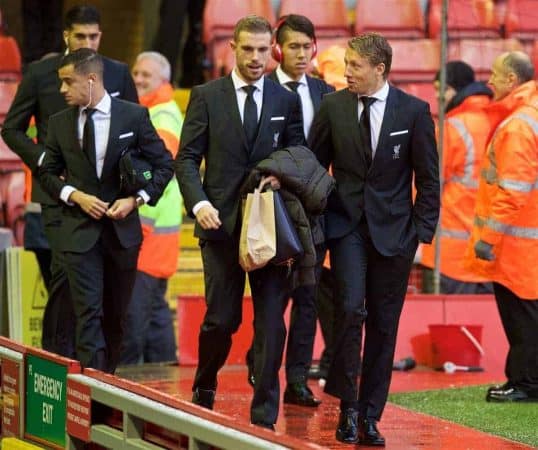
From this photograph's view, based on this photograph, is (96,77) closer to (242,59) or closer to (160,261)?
(242,59)

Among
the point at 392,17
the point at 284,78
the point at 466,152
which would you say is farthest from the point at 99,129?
the point at 392,17

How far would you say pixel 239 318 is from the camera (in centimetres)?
745

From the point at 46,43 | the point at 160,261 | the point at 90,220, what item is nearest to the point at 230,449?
the point at 90,220

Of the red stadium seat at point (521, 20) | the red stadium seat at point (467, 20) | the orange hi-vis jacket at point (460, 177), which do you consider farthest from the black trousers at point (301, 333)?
the red stadium seat at point (521, 20)

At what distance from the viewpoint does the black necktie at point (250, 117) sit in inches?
292

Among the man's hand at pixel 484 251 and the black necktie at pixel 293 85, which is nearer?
the black necktie at pixel 293 85

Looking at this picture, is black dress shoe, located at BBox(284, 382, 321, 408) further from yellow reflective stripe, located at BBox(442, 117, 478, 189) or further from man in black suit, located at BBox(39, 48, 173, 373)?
yellow reflective stripe, located at BBox(442, 117, 478, 189)

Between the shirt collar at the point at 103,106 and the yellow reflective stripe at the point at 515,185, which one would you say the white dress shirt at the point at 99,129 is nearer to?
the shirt collar at the point at 103,106

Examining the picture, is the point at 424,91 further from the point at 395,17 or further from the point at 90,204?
the point at 90,204

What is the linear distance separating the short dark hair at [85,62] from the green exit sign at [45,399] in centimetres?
162

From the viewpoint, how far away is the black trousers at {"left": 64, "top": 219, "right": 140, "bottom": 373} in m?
7.96

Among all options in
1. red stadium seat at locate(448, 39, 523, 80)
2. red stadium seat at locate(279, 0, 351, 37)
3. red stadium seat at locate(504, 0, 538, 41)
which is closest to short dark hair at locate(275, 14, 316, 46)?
red stadium seat at locate(279, 0, 351, 37)

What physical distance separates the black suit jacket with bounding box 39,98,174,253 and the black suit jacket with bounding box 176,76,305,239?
71 cm

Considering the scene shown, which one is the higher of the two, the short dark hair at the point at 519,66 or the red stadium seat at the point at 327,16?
the red stadium seat at the point at 327,16
